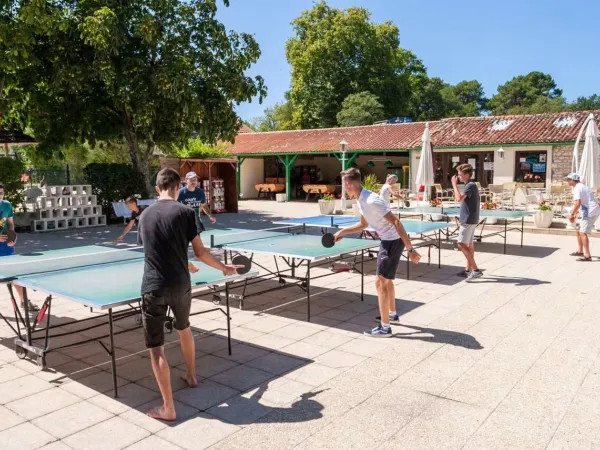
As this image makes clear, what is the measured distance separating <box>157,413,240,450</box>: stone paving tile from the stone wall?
2039 centimetres

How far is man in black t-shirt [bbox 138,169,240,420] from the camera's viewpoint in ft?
11.4

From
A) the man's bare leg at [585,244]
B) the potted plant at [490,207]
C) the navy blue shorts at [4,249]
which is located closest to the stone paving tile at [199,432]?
the navy blue shorts at [4,249]

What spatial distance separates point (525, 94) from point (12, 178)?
67.6 metres

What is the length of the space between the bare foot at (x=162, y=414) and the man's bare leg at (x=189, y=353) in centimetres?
48

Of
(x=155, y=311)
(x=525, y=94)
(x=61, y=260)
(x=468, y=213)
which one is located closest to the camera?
(x=155, y=311)

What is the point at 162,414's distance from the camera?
141 inches

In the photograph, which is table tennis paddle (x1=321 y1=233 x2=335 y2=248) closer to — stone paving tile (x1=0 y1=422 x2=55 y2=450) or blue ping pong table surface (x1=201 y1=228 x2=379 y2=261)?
blue ping pong table surface (x1=201 y1=228 x2=379 y2=261)

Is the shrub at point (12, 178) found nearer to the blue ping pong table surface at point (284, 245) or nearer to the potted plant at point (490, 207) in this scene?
the blue ping pong table surface at point (284, 245)

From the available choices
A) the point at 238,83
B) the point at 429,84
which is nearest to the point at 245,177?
the point at 238,83

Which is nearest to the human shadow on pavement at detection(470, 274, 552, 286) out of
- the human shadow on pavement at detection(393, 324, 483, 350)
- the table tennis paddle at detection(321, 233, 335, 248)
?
the human shadow on pavement at detection(393, 324, 483, 350)

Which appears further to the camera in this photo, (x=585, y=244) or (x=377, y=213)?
(x=585, y=244)

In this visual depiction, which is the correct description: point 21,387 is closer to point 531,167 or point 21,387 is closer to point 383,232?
point 383,232

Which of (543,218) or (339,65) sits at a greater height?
(339,65)

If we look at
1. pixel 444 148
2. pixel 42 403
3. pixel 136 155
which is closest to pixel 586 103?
pixel 444 148
